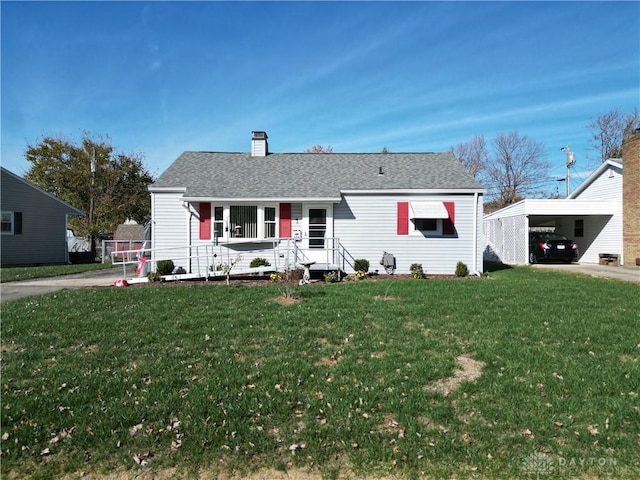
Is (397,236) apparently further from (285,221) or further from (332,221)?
(285,221)

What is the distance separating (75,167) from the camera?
2928cm

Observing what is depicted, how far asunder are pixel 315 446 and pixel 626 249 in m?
20.0

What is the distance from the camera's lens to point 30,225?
20234 millimetres

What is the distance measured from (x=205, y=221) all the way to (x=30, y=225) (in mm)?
13716

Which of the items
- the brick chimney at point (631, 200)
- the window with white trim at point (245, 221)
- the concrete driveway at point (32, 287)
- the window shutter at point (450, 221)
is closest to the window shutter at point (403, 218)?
the window shutter at point (450, 221)

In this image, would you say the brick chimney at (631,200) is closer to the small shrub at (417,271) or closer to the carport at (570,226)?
the carport at (570,226)

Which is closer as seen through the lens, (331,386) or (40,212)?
(331,386)

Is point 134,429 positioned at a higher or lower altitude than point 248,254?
lower

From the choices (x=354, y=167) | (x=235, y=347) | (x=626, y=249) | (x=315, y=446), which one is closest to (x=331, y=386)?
(x=315, y=446)

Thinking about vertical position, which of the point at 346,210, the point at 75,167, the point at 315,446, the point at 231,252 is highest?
the point at 75,167

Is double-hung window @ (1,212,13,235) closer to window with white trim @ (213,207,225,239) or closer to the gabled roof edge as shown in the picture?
window with white trim @ (213,207,225,239)

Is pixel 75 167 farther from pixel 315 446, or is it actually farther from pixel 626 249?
pixel 626 249

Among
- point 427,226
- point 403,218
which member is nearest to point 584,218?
point 427,226

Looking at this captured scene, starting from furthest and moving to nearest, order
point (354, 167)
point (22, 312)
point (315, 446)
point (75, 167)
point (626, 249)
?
point (75, 167) → point (626, 249) → point (354, 167) → point (22, 312) → point (315, 446)
